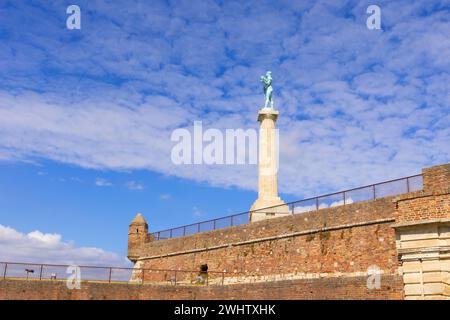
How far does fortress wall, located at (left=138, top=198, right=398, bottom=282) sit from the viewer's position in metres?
20.6

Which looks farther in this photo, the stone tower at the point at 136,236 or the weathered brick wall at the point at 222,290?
the stone tower at the point at 136,236

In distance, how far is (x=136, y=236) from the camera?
38344 millimetres

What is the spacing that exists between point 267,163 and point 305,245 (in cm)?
980

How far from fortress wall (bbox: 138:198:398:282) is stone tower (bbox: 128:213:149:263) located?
6757 mm

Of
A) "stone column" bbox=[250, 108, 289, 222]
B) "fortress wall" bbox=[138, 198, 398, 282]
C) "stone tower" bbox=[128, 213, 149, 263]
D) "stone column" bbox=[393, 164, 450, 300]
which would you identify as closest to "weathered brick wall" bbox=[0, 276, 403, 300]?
"stone column" bbox=[393, 164, 450, 300]

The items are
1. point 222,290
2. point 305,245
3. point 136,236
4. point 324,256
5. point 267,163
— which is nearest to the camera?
point 222,290

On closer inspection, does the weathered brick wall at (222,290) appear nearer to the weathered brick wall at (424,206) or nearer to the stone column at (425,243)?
the stone column at (425,243)

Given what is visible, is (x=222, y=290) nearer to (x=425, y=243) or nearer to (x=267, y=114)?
(x=425, y=243)

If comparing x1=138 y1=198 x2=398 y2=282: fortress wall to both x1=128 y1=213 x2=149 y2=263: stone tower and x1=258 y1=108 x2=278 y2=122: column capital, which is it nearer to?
x1=128 y1=213 x2=149 y2=263: stone tower

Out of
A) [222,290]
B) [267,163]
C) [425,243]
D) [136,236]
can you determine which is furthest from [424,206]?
[136,236]

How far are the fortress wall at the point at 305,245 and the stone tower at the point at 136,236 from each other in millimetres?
6757

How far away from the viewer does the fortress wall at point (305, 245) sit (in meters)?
20.6

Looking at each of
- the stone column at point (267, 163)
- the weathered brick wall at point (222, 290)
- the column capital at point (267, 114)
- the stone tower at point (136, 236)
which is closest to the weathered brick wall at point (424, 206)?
the weathered brick wall at point (222, 290)
